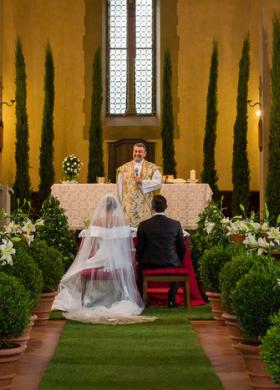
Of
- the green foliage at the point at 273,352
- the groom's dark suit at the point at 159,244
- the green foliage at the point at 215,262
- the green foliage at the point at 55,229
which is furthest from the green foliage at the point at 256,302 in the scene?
the green foliage at the point at 55,229

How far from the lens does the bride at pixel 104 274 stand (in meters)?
11.3

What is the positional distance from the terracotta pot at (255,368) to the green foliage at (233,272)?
141 centimetres

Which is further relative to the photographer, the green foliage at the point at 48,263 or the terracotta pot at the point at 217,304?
the terracotta pot at the point at 217,304

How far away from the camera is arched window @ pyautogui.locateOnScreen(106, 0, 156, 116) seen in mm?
23391

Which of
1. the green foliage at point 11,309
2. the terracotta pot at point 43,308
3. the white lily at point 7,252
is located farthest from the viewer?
the terracotta pot at point 43,308

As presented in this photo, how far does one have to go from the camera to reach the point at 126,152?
22.5m

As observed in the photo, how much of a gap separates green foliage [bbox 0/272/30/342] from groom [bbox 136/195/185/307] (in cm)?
555

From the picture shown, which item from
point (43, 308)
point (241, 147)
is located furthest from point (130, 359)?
point (241, 147)

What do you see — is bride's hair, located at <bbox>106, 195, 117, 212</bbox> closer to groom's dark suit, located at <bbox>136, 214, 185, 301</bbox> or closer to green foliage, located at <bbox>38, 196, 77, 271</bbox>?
groom's dark suit, located at <bbox>136, 214, 185, 301</bbox>

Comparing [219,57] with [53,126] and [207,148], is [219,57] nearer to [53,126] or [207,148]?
[207,148]

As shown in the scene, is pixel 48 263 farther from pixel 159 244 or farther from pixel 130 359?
pixel 130 359

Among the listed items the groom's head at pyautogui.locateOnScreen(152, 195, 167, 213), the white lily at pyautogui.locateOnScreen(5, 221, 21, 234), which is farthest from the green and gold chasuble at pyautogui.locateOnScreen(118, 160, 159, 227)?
the white lily at pyautogui.locateOnScreen(5, 221, 21, 234)

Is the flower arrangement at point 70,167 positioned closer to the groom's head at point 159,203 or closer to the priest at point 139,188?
the priest at point 139,188

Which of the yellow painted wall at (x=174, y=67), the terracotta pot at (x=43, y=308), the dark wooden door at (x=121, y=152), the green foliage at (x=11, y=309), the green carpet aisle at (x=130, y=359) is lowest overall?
the green carpet aisle at (x=130, y=359)
